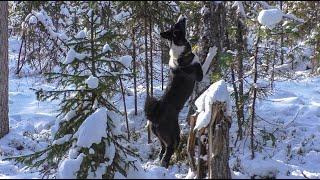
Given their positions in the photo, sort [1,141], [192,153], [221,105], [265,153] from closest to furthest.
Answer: [221,105]
[192,153]
[265,153]
[1,141]

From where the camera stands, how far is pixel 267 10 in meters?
7.57

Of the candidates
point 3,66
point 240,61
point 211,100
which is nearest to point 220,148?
point 211,100

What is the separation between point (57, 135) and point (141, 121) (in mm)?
6426

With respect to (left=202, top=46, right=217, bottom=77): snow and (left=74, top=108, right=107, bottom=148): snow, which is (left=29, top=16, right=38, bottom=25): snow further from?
(left=74, top=108, right=107, bottom=148): snow

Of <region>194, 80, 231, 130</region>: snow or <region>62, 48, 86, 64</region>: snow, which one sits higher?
<region>62, 48, 86, 64</region>: snow

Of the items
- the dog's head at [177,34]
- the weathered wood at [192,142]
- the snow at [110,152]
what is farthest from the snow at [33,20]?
the weathered wood at [192,142]

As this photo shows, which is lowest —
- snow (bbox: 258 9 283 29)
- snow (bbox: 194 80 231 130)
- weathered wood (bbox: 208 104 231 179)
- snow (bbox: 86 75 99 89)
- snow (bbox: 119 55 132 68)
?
weathered wood (bbox: 208 104 231 179)

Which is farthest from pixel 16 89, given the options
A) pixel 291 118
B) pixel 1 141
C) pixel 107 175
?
pixel 107 175

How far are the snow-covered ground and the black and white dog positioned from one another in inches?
29.3

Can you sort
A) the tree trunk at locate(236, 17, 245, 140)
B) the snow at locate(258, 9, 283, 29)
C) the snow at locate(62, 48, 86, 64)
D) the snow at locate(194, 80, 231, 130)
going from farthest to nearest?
the tree trunk at locate(236, 17, 245, 140) → the snow at locate(258, 9, 283, 29) → the snow at locate(62, 48, 86, 64) → the snow at locate(194, 80, 231, 130)

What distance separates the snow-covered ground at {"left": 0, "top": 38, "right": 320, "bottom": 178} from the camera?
9.55 metres

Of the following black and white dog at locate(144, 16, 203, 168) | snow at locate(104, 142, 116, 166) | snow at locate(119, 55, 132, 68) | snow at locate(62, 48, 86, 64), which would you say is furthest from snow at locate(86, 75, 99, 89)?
black and white dog at locate(144, 16, 203, 168)

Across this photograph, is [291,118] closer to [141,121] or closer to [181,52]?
[141,121]

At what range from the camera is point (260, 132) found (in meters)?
12.2
